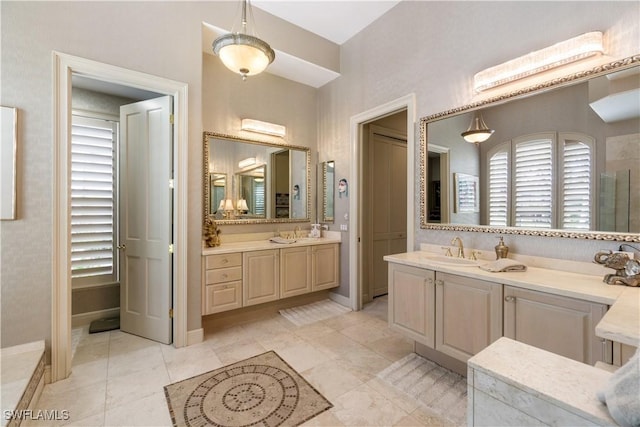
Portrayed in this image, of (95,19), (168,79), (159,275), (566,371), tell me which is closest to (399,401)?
(566,371)

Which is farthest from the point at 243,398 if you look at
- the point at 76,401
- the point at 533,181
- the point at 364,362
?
the point at 533,181

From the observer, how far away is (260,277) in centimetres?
335

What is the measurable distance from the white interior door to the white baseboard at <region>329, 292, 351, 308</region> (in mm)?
2163

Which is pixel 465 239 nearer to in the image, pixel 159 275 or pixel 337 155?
pixel 337 155

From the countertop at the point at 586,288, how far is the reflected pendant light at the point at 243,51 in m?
2.01

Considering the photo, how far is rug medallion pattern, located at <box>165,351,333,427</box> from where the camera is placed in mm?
1805

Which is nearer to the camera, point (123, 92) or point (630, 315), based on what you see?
point (630, 315)

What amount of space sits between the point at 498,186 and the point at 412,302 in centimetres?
121

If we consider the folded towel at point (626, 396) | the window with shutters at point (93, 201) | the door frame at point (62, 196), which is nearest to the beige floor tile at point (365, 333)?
the folded towel at point (626, 396)

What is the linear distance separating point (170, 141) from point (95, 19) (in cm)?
108

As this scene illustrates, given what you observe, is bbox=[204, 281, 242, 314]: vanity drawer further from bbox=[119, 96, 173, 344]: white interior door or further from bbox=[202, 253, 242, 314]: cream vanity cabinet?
bbox=[119, 96, 173, 344]: white interior door

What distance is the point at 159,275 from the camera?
9.29 ft

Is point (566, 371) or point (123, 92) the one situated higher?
point (123, 92)

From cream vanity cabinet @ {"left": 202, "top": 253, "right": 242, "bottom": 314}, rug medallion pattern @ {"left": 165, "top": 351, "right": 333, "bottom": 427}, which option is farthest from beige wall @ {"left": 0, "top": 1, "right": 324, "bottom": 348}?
rug medallion pattern @ {"left": 165, "top": 351, "right": 333, "bottom": 427}
